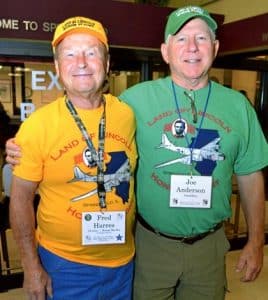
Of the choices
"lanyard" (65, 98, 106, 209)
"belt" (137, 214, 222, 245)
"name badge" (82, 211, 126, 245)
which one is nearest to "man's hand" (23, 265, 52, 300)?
"name badge" (82, 211, 126, 245)

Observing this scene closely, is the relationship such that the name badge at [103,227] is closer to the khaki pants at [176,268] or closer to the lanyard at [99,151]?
the lanyard at [99,151]

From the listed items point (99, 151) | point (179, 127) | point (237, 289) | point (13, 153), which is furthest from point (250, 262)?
point (237, 289)

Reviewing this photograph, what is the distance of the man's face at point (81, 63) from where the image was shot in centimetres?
110

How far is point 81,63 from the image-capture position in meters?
1.10

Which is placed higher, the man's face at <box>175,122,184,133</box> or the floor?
the man's face at <box>175,122,184,133</box>

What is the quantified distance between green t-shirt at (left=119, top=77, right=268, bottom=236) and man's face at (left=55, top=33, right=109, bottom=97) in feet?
0.79

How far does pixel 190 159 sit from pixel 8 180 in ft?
5.66

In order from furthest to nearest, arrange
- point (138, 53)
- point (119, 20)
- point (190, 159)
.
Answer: point (138, 53), point (119, 20), point (190, 159)

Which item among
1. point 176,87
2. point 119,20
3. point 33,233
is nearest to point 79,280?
point 33,233

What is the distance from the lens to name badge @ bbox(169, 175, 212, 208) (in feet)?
4.16

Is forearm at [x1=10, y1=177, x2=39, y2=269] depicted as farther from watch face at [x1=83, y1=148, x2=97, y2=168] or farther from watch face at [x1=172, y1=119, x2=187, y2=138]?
watch face at [x1=172, y1=119, x2=187, y2=138]

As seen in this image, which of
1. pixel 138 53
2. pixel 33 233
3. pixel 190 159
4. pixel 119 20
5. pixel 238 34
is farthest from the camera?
pixel 238 34

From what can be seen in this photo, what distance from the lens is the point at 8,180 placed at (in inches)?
101

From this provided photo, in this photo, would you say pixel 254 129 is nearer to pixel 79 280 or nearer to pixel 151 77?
pixel 79 280
